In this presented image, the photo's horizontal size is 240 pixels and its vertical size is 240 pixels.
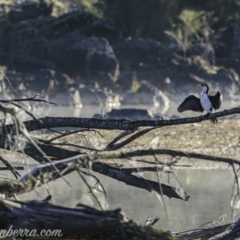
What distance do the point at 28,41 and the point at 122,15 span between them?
264 inches

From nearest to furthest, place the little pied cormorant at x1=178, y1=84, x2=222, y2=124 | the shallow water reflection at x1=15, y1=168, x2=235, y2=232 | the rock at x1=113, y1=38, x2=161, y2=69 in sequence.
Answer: the little pied cormorant at x1=178, y1=84, x2=222, y2=124, the shallow water reflection at x1=15, y1=168, x2=235, y2=232, the rock at x1=113, y1=38, x2=161, y2=69

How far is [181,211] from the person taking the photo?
1341 cm

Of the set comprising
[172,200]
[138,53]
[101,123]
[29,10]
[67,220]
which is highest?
[101,123]

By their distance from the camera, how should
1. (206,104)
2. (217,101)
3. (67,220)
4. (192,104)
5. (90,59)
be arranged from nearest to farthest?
(67,220) < (192,104) < (206,104) < (217,101) < (90,59)

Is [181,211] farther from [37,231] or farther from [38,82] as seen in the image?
[38,82]

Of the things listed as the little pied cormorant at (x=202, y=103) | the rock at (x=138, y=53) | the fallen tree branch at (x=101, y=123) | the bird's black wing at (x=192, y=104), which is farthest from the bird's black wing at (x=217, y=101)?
the rock at (x=138, y=53)

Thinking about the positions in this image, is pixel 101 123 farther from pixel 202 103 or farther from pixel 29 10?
pixel 29 10

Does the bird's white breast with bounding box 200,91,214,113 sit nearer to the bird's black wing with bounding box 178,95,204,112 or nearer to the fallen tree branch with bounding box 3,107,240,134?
the bird's black wing with bounding box 178,95,204,112

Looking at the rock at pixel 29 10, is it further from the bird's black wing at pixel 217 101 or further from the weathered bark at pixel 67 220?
the weathered bark at pixel 67 220

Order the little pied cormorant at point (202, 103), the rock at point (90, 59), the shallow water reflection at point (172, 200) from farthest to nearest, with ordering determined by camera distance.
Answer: the rock at point (90, 59), the shallow water reflection at point (172, 200), the little pied cormorant at point (202, 103)

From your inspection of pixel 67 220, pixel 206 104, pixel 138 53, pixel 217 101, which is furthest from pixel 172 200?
pixel 138 53

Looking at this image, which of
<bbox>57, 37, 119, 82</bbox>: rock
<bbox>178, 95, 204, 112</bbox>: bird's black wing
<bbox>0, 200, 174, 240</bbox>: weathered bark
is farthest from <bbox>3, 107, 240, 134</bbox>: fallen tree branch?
<bbox>57, 37, 119, 82</bbox>: rock

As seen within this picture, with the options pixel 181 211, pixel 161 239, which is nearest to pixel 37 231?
pixel 161 239

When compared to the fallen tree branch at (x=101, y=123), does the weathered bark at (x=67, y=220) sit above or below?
below
